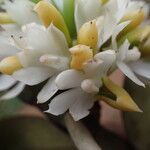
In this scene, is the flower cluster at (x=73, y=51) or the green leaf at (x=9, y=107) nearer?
the flower cluster at (x=73, y=51)

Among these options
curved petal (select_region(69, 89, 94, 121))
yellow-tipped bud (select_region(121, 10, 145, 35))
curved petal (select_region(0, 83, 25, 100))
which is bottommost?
curved petal (select_region(0, 83, 25, 100))

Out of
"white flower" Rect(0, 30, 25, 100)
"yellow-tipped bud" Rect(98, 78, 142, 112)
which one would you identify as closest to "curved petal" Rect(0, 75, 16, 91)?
"white flower" Rect(0, 30, 25, 100)

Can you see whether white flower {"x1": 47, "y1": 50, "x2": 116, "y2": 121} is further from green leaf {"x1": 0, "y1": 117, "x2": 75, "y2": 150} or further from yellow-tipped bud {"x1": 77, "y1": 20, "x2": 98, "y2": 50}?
green leaf {"x1": 0, "y1": 117, "x2": 75, "y2": 150}

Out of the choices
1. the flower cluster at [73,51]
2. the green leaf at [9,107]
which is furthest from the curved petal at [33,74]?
the green leaf at [9,107]

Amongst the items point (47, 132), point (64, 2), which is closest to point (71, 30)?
point (64, 2)

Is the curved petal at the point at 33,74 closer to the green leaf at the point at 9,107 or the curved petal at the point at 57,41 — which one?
the curved petal at the point at 57,41

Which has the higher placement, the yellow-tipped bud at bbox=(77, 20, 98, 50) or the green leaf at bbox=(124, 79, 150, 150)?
the yellow-tipped bud at bbox=(77, 20, 98, 50)

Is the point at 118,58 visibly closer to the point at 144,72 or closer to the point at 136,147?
the point at 144,72

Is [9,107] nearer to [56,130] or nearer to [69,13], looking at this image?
[56,130]
